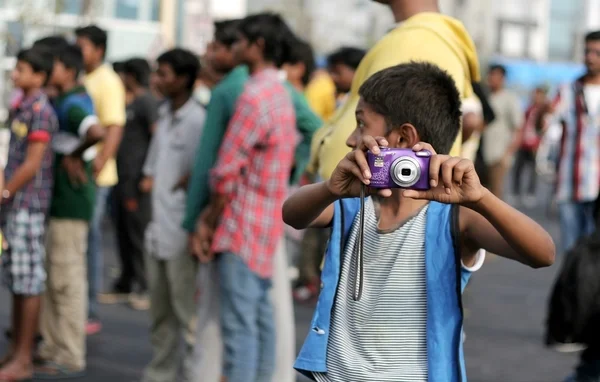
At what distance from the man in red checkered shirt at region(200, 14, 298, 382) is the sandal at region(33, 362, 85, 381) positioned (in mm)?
1628

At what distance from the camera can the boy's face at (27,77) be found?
7277mm

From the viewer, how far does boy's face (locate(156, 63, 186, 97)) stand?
6914 millimetres

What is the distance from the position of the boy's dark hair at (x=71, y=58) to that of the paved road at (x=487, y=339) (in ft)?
6.18

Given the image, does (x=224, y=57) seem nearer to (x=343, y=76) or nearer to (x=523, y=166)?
(x=343, y=76)

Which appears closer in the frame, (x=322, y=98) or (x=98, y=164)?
(x=98, y=164)

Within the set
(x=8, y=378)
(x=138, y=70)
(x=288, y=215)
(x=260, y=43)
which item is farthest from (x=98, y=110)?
(x=288, y=215)

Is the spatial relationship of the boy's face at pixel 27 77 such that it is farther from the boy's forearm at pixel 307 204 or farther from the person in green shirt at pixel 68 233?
the boy's forearm at pixel 307 204

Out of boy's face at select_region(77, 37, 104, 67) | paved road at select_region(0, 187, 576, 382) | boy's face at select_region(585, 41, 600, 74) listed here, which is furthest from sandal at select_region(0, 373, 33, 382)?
boy's face at select_region(585, 41, 600, 74)

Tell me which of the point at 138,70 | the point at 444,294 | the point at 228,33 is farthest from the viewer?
the point at 138,70

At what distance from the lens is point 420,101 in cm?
326

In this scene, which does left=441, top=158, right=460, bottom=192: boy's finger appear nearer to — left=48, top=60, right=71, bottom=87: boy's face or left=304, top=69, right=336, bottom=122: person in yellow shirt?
left=48, top=60, right=71, bottom=87: boy's face

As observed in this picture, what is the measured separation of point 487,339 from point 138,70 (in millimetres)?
4389

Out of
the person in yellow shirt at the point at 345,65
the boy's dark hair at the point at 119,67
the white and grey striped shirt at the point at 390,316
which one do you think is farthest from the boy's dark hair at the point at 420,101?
the boy's dark hair at the point at 119,67

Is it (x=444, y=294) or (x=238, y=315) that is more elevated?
(x=444, y=294)
